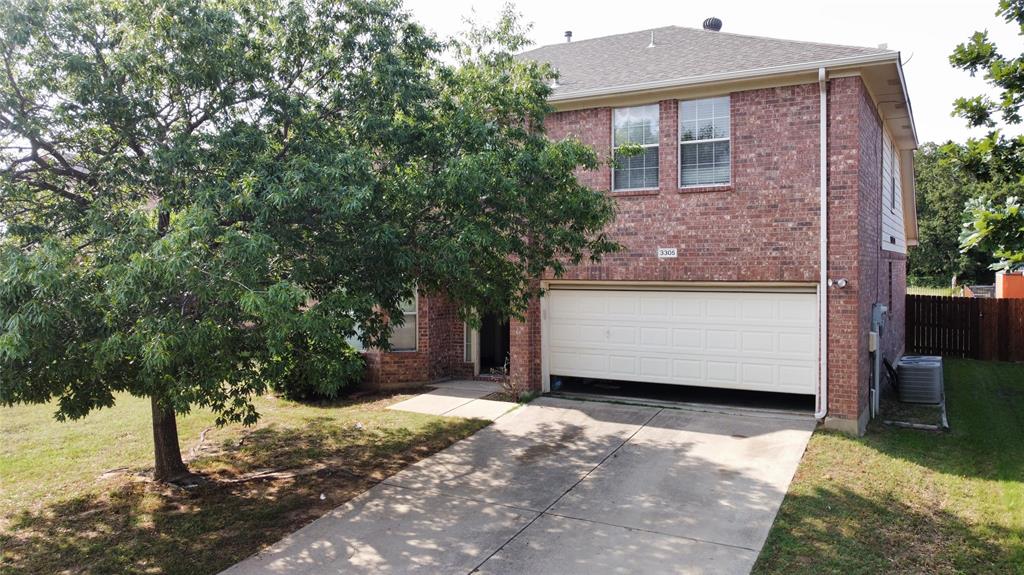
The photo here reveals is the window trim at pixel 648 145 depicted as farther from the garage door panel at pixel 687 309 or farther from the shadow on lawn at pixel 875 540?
the shadow on lawn at pixel 875 540

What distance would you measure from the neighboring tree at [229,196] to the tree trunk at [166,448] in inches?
1.1

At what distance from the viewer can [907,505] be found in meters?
6.96

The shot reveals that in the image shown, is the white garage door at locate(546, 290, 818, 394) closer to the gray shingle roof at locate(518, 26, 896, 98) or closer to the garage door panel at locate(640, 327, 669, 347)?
the garage door panel at locate(640, 327, 669, 347)

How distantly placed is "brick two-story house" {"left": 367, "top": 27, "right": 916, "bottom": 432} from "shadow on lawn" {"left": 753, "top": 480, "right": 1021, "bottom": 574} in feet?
10.3

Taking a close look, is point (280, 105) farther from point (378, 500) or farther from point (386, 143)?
point (378, 500)

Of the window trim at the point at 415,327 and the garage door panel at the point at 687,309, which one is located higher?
the garage door panel at the point at 687,309

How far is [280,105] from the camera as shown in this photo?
22.7 feet

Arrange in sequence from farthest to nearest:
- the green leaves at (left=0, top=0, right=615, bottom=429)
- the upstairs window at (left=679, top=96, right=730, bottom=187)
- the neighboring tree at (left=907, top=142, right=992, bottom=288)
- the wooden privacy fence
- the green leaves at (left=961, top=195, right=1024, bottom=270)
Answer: the neighboring tree at (left=907, top=142, right=992, bottom=288) → the wooden privacy fence → the upstairs window at (left=679, top=96, right=730, bottom=187) → the green leaves at (left=961, top=195, right=1024, bottom=270) → the green leaves at (left=0, top=0, right=615, bottom=429)

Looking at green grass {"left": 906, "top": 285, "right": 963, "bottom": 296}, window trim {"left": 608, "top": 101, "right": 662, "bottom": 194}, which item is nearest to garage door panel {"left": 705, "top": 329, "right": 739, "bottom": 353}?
window trim {"left": 608, "top": 101, "right": 662, "bottom": 194}

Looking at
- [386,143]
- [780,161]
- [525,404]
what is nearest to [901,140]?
[780,161]

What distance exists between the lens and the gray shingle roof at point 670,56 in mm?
10094

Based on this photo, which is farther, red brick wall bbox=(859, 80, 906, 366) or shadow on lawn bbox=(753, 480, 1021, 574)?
red brick wall bbox=(859, 80, 906, 366)

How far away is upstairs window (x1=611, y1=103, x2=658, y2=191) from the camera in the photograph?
1105cm

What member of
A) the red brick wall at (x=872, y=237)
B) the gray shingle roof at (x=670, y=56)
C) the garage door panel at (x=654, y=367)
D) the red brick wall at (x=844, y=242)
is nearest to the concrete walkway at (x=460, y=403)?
the garage door panel at (x=654, y=367)
